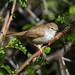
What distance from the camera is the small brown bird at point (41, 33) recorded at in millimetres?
4758

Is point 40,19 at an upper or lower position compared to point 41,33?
lower

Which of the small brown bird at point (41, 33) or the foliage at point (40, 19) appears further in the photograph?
the small brown bird at point (41, 33)

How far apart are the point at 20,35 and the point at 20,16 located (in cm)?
305

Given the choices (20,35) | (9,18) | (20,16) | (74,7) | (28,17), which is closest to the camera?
(9,18)

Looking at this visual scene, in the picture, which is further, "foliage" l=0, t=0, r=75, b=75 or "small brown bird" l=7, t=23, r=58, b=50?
"small brown bird" l=7, t=23, r=58, b=50

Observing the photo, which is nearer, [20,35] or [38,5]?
[20,35]

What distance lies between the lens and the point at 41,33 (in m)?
5.10

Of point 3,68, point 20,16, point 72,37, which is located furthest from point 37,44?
point 20,16

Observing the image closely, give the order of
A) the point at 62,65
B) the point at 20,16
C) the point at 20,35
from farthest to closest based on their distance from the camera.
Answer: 1. the point at 20,16
2. the point at 20,35
3. the point at 62,65

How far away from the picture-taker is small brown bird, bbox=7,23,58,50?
476cm

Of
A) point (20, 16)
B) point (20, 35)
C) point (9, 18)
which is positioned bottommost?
point (20, 16)

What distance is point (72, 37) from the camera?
4.34 m

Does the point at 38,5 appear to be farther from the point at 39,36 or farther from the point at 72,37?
the point at 72,37

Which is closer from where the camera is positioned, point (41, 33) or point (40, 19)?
point (41, 33)
